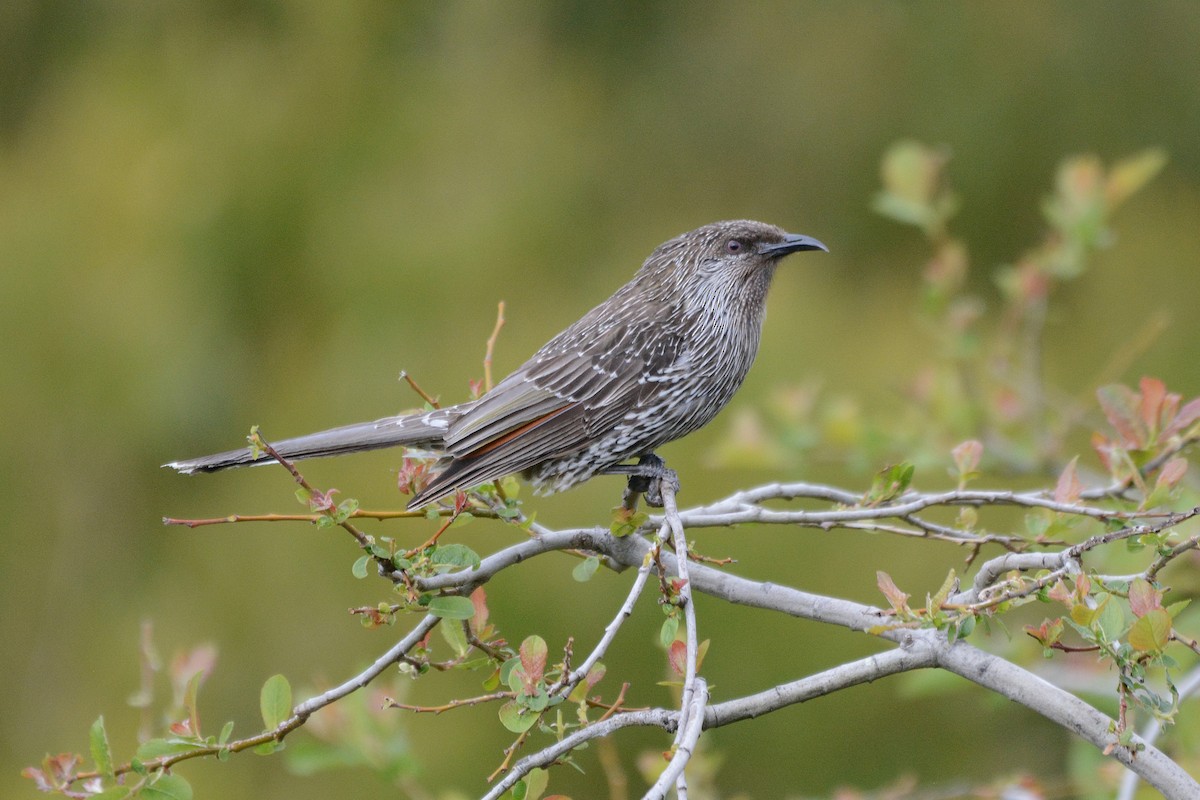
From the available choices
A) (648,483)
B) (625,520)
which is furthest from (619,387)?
(625,520)

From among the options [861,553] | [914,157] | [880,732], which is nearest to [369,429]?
[914,157]

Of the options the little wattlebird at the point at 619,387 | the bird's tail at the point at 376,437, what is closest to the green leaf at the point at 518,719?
the little wattlebird at the point at 619,387

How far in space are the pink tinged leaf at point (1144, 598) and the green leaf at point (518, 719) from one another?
34.1 inches

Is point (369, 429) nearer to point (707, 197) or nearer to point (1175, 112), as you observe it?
point (707, 197)

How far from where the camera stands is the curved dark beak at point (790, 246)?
10.7 ft

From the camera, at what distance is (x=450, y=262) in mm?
7297

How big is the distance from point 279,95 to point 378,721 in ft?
18.0

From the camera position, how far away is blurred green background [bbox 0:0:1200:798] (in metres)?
6.03

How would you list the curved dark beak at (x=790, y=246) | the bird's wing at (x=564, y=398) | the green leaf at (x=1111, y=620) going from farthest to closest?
1. the curved dark beak at (x=790, y=246)
2. the bird's wing at (x=564, y=398)
3. the green leaf at (x=1111, y=620)

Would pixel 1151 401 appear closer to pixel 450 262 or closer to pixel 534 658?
pixel 534 658

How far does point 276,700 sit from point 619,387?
52.4 inches

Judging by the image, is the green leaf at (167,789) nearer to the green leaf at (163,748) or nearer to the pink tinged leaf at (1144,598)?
the green leaf at (163,748)

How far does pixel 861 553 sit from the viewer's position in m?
5.72

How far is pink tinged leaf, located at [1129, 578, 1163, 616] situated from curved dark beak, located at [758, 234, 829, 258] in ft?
5.42
